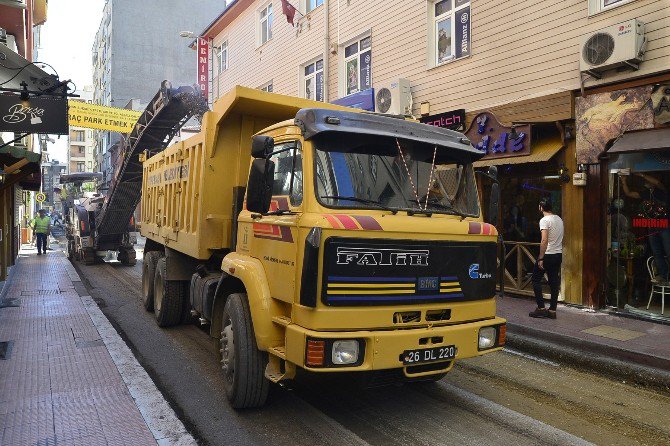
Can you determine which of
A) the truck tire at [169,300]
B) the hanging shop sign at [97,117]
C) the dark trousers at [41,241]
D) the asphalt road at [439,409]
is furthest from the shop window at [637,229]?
the dark trousers at [41,241]

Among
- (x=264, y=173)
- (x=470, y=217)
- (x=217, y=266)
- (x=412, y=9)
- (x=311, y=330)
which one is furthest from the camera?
(x=412, y=9)

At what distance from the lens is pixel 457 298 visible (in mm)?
4160

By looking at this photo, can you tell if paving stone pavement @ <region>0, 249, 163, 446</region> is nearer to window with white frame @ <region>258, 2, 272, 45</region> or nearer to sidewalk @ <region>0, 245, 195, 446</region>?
sidewalk @ <region>0, 245, 195, 446</region>

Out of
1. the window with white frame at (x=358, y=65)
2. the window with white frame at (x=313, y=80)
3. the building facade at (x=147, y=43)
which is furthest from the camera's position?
the building facade at (x=147, y=43)

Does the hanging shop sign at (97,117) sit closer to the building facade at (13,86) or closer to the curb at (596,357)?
the building facade at (13,86)

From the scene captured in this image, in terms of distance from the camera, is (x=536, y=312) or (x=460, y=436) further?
(x=536, y=312)

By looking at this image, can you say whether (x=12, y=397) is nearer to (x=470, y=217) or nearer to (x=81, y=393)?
(x=81, y=393)

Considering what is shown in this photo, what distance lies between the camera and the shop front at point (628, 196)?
7934mm

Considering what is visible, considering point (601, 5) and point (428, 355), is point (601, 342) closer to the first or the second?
point (428, 355)

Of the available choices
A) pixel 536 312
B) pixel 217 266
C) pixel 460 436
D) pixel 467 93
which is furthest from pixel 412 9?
pixel 460 436

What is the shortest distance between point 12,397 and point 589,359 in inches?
252

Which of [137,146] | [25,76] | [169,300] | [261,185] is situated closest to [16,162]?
[25,76]

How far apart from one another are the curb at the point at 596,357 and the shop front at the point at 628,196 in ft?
7.12

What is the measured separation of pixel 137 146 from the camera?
13.1m
